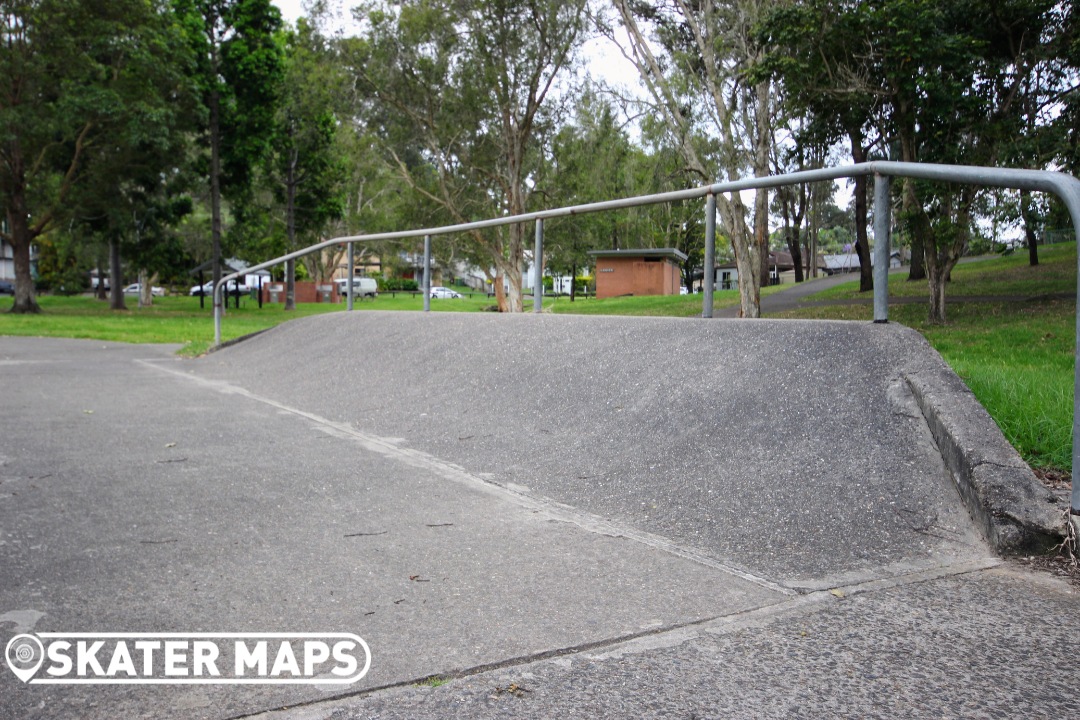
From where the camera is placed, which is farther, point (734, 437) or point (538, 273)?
point (538, 273)

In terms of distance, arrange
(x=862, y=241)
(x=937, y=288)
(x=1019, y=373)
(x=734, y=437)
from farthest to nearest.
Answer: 1. (x=937, y=288)
2. (x=862, y=241)
3. (x=1019, y=373)
4. (x=734, y=437)

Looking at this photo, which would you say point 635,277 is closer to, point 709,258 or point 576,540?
point 709,258

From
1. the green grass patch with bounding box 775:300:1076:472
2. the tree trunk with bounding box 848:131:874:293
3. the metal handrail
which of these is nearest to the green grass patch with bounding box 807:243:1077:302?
the green grass patch with bounding box 775:300:1076:472

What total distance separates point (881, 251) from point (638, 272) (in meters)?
2.65

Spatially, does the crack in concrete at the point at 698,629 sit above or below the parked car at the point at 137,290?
below

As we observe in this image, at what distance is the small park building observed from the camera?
283 inches

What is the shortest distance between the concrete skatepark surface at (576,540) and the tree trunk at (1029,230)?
3135 mm

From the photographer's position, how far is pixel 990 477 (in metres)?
3.59

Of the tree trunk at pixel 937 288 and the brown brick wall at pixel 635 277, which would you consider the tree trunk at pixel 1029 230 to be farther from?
the brown brick wall at pixel 635 277

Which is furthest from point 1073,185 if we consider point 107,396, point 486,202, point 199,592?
point 486,202

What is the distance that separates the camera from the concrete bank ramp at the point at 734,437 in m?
3.58

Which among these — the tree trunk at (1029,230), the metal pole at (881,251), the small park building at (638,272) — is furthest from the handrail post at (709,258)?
the tree trunk at (1029,230)

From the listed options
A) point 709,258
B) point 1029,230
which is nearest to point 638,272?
point 709,258

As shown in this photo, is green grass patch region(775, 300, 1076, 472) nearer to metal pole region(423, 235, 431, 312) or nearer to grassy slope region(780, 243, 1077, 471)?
grassy slope region(780, 243, 1077, 471)
